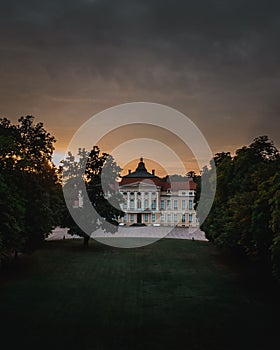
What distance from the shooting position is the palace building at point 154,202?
67000 mm

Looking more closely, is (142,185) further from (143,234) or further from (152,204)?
(143,234)

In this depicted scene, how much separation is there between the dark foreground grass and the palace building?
3716cm

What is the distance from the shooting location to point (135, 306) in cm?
1695

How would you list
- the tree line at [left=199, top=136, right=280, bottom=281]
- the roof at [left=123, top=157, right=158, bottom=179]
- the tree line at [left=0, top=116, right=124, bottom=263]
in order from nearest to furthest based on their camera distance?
the tree line at [left=199, top=136, right=280, bottom=281]
the tree line at [left=0, top=116, right=124, bottom=263]
the roof at [left=123, top=157, right=158, bottom=179]

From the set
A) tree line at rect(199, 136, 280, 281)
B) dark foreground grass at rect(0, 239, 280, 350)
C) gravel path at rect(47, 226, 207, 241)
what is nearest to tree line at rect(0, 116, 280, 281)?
tree line at rect(199, 136, 280, 281)

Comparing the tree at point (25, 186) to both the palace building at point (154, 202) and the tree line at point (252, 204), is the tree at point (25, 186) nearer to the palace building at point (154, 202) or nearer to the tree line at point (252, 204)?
the tree line at point (252, 204)

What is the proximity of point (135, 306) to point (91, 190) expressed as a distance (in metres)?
21.7

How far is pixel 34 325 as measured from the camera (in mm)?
14234

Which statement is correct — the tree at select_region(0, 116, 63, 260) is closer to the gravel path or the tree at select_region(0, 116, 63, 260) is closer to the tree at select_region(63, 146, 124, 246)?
the tree at select_region(63, 146, 124, 246)

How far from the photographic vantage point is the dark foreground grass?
42.4ft

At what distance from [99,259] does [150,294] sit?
39.7ft

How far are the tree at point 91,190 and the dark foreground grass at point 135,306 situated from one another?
743 cm

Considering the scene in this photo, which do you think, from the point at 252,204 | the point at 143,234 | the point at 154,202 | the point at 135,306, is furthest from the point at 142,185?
the point at 135,306

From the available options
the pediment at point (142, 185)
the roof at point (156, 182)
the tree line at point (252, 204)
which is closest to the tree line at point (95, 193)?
the tree line at point (252, 204)
